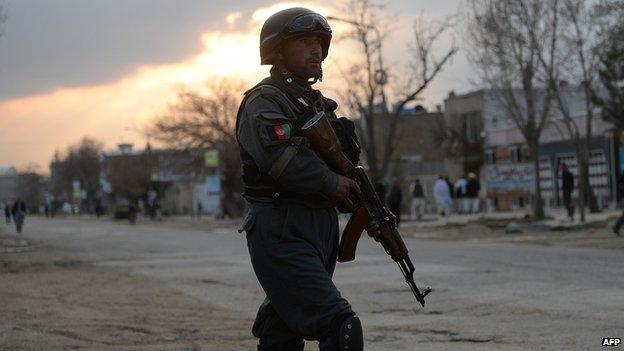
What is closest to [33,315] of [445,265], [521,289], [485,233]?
[521,289]

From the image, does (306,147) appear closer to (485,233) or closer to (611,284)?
(611,284)

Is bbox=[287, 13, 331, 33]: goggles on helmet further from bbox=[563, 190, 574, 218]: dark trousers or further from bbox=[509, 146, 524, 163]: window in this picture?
bbox=[509, 146, 524, 163]: window

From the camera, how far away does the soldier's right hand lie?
13.3 feet

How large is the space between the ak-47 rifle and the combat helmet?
38 centimetres

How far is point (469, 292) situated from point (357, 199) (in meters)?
7.05

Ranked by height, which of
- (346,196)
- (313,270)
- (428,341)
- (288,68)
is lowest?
(428,341)

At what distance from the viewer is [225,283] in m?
13.4

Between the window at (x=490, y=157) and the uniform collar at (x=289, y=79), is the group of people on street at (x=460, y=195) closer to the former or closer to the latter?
the window at (x=490, y=157)

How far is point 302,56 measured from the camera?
4305 mm

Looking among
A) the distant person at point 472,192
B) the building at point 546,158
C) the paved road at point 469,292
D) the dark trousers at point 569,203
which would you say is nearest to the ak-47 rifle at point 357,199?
the paved road at point 469,292

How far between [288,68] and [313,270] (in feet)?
2.79

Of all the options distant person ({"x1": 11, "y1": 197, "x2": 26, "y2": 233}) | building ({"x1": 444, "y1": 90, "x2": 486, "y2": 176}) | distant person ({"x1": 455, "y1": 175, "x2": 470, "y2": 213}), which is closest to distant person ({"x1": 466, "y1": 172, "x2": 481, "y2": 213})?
distant person ({"x1": 455, "y1": 175, "x2": 470, "y2": 213})

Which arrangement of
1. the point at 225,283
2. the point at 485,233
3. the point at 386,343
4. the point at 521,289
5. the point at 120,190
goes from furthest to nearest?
the point at 120,190 < the point at 485,233 < the point at 225,283 < the point at 521,289 < the point at 386,343

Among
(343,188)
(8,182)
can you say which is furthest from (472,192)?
(8,182)
